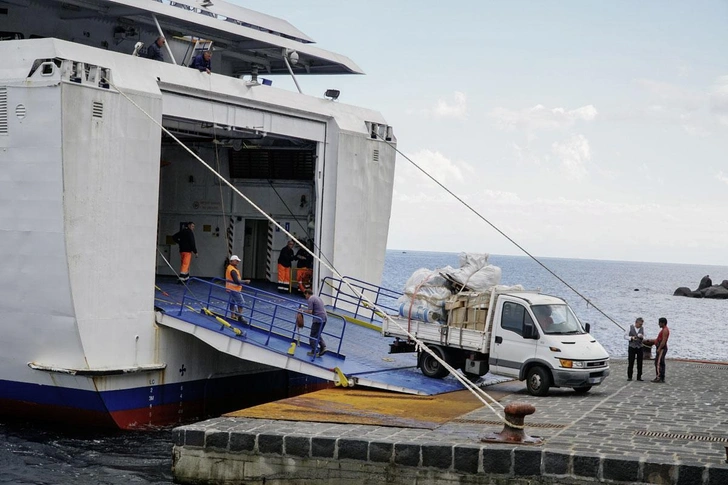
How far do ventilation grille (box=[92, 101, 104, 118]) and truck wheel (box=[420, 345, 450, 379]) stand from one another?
771cm

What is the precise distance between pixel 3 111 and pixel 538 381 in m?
11.1

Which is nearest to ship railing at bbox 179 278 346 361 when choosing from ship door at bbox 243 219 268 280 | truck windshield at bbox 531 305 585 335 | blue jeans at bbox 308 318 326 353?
blue jeans at bbox 308 318 326 353

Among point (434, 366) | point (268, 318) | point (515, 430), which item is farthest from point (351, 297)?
point (515, 430)

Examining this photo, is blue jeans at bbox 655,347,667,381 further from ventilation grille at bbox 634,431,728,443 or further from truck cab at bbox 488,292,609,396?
ventilation grille at bbox 634,431,728,443

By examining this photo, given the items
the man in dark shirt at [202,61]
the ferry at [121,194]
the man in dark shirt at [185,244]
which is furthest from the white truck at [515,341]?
the man in dark shirt at [202,61]

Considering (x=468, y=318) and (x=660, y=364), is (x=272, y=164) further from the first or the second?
(x=660, y=364)

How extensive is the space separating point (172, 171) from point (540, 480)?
1838cm

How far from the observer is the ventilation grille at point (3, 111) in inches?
711

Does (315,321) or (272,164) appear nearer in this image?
(315,321)

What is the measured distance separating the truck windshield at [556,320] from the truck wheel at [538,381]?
734mm

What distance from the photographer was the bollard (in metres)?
13.1

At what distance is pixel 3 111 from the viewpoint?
18.1 metres

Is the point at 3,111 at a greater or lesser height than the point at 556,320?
greater

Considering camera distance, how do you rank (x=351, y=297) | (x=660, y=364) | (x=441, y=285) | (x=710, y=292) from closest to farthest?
1. (x=441, y=285)
2. (x=660, y=364)
3. (x=351, y=297)
4. (x=710, y=292)
